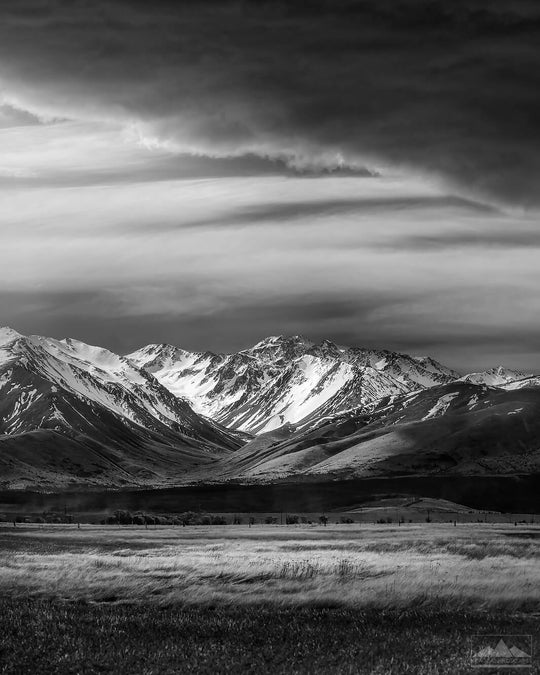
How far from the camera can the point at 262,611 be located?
43.8 m

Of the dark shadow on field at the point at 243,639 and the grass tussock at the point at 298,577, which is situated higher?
the dark shadow on field at the point at 243,639

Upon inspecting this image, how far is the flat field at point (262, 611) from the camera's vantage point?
1318 inches

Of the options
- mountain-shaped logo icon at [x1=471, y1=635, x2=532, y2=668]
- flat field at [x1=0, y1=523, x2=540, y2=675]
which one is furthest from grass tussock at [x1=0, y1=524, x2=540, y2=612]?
mountain-shaped logo icon at [x1=471, y1=635, x2=532, y2=668]

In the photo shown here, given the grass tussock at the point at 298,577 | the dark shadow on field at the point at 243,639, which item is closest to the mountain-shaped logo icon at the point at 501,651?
the dark shadow on field at the point at 243,639

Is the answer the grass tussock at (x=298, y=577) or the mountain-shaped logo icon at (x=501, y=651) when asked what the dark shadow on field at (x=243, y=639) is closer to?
the mountain-shaped logo icon at (x=501, y=651)

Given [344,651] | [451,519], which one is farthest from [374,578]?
[451,519]

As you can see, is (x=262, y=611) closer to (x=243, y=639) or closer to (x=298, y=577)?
(x=243, y=639)

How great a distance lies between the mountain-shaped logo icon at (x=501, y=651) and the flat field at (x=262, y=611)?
1.69 ft

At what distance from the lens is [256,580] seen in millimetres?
54625

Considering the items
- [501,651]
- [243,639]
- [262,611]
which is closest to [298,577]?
[262,611]

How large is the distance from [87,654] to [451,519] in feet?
465

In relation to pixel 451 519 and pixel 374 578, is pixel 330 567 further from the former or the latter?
pixel 451 519

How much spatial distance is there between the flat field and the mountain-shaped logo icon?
1.69 ft

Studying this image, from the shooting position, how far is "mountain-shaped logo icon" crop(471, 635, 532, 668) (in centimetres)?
3131
